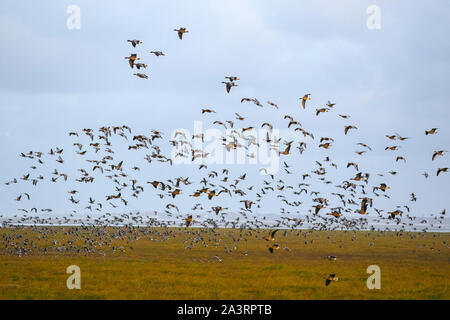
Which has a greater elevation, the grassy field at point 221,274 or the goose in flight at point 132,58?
the goose in flight at point 132,58

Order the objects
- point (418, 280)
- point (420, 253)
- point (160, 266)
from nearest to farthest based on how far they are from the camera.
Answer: point (418, 280), point (160, 266), point (420, 253)

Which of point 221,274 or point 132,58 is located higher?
point 132,58

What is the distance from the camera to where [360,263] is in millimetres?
46625

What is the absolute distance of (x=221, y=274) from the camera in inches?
1446

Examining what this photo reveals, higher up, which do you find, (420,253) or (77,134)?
(77,134)

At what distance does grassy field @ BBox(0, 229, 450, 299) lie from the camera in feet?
95.9

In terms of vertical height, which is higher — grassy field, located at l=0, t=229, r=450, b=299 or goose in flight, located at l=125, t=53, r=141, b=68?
goose in flight, located at l=125, t=53, r=141, b=68

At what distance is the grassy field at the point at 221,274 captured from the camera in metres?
29.2

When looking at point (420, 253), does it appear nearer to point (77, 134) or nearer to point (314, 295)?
point (314, 295)

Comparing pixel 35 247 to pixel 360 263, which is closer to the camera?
pixel 360 263

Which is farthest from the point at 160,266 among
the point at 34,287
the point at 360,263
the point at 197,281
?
the point at 360,263

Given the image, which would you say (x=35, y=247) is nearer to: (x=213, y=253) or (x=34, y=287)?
(x=213, y=253)

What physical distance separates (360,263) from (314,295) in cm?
1901
